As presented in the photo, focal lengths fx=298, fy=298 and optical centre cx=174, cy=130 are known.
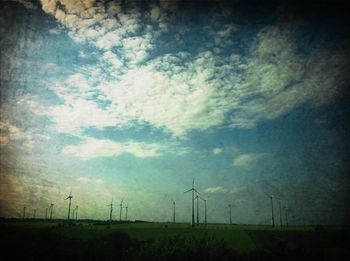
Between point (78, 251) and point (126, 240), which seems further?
point (126, 240)

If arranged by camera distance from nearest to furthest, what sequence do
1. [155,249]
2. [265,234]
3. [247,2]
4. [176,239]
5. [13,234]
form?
[247,2] → [155,249] → [176,239] → [13,234] → [265,234]

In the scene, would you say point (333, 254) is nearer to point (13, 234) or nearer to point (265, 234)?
point (265, 234)

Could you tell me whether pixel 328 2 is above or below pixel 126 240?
above

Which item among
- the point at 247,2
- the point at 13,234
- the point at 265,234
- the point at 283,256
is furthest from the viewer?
the point at 265,234

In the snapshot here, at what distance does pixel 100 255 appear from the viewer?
10.9m

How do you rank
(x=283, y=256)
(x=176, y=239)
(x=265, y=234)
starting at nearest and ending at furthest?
(x=283, y=256)
(x=176, y=239)
(x=265, y=234)

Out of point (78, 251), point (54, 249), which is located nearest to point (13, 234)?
point (54, 249)

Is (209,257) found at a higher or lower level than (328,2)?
lower

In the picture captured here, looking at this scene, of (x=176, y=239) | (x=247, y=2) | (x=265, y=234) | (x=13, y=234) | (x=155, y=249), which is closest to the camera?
(x=247, y=2)

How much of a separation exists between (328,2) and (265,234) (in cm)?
1253

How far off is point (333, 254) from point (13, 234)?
44.0 feet

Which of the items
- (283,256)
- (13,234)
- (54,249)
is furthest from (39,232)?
(283,256)

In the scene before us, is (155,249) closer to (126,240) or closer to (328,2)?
(126,240)

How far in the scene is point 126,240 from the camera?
12.5 metres
